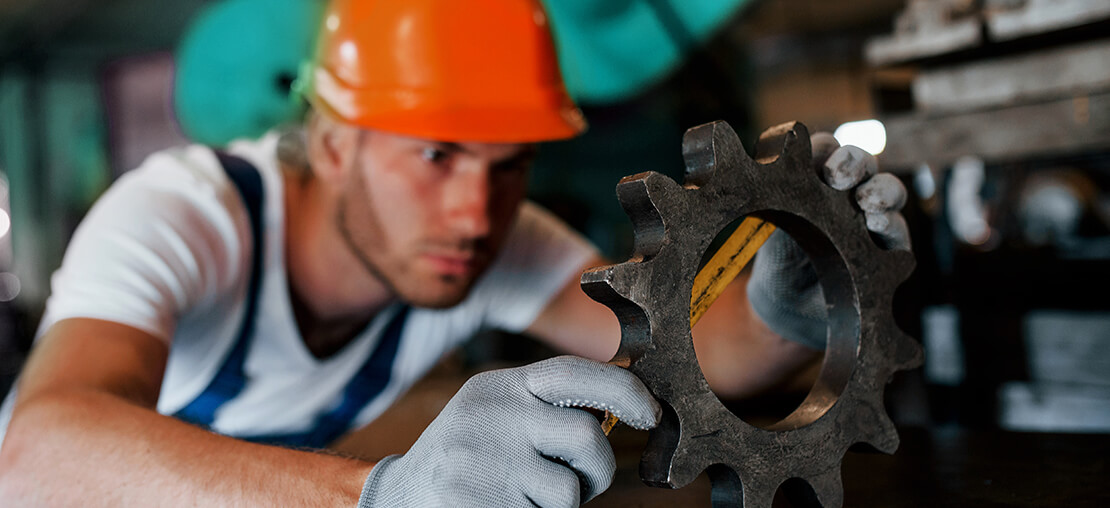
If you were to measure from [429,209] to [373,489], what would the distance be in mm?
702

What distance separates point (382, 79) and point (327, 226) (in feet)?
1.11

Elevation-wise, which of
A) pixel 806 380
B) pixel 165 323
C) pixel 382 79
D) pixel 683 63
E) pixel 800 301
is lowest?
pixel 806 380

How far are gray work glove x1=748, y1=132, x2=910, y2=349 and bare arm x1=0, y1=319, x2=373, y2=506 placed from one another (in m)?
0.55

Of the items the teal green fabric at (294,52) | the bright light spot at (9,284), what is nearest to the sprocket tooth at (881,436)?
the teal green fabric at (294,52)

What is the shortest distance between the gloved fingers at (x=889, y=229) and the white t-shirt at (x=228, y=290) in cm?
84

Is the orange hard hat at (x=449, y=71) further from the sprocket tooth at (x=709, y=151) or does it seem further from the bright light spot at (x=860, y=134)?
the bright light spot at (x=860, y=134)

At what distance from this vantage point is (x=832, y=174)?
0.83 meters

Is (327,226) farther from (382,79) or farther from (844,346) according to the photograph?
(844,346)

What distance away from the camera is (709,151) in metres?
0.70

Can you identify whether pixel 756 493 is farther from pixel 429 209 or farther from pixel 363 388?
pixel 363 388

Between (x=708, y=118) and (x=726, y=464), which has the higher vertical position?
(x=726, y=464)

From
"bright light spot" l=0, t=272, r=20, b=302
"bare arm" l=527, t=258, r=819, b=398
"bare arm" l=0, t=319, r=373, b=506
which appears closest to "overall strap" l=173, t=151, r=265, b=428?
"bare arm" l=0, t=319, r=373, b=506

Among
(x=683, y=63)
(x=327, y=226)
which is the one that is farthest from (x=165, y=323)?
(x=683, y=63)

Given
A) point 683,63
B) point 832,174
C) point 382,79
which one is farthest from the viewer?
point 683,63
